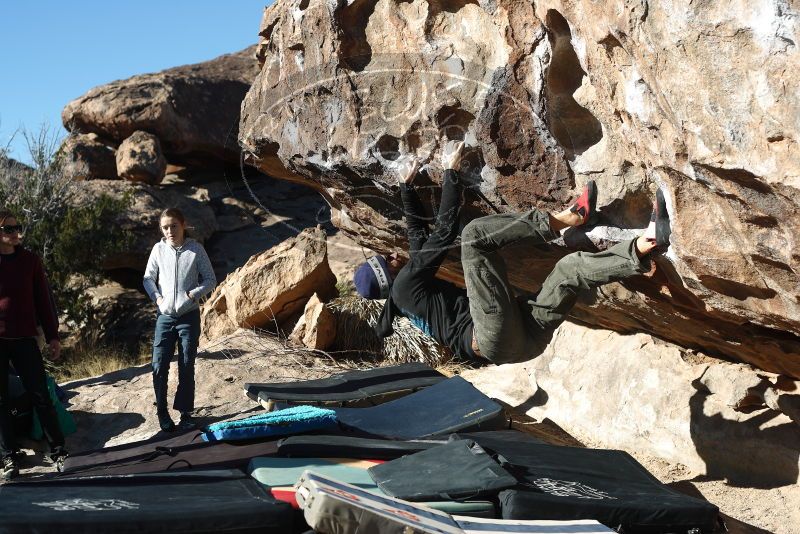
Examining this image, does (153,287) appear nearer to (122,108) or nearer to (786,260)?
(786,260)

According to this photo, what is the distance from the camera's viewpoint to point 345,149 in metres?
5.89

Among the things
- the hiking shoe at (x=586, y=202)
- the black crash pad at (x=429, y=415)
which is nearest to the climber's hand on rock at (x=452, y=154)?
the hiking shoe at (x=586, y=202)

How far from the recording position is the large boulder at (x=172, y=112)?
1406 cm

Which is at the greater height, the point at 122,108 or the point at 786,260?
the point at 122,108

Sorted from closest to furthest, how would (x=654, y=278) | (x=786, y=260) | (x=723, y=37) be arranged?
(x=723, y=37)
(x=786, y=260)
(x=654, y=278)

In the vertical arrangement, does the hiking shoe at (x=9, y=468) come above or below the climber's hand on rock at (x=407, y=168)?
below

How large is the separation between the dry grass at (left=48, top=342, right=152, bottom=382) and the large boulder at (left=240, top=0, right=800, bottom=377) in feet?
10.9

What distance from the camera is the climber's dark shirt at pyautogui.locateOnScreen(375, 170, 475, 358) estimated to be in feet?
17.2

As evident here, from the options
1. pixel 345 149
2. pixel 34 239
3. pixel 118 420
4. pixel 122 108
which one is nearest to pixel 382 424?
pixel 345 149

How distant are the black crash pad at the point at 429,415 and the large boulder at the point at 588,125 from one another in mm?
933

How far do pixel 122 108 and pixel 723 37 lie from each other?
1232cm

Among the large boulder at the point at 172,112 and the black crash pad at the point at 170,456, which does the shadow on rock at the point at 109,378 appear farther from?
the large boulder at the point at 172,112

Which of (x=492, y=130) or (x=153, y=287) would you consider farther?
(x=153, y=287)

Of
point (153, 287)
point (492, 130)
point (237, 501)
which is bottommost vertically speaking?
point (237, 501)
